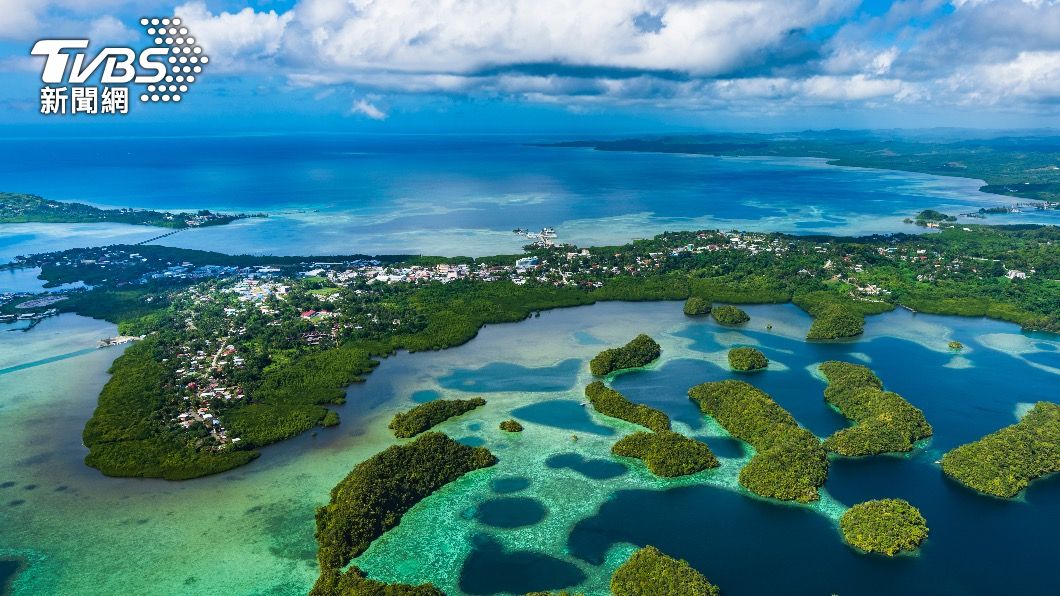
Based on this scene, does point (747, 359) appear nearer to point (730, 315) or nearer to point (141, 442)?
point (730, 315)

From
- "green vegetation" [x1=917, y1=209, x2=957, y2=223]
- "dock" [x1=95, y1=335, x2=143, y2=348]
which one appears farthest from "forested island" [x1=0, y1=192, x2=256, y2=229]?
"green vegetation" [x1=917, y1=209, x2=957, y2=223]

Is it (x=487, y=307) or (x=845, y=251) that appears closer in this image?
(x=487, y=307)

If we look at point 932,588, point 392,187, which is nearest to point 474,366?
point 932,588

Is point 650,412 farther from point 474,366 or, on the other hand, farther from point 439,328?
point 439,328

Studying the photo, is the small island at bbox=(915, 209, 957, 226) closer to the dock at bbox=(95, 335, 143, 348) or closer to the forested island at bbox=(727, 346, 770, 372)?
the forested island at bbox=(727, 346, 770, 372)

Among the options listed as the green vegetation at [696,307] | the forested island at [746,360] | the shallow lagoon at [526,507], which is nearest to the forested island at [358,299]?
the shallow lagoon at [526,507]

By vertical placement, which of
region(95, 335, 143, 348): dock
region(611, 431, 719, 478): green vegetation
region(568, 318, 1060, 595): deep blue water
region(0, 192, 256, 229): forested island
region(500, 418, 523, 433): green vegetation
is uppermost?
region(0, 192, 256, 229): forested island

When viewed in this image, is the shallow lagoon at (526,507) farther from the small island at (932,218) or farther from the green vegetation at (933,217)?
the green vegetation at (933,217)
